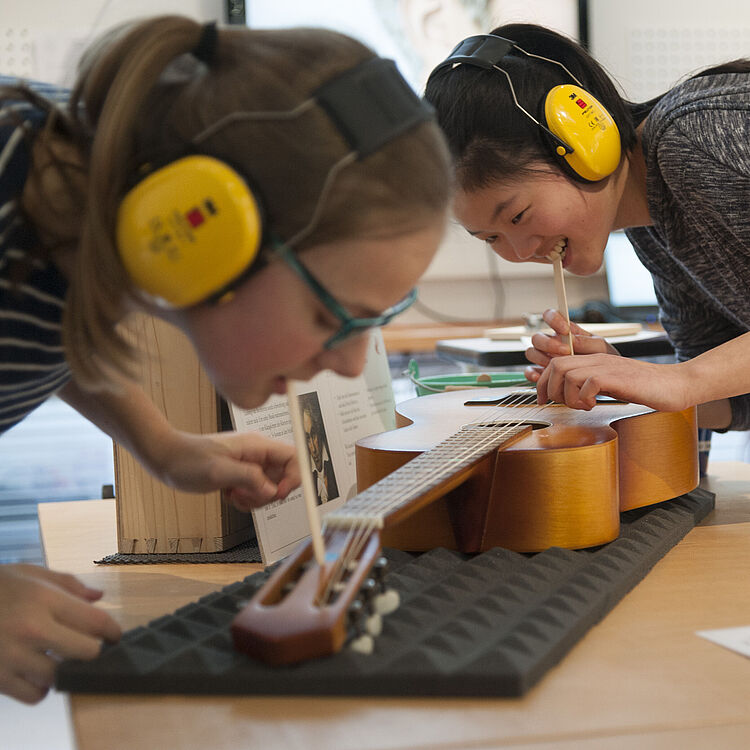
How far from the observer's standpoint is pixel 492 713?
51cm

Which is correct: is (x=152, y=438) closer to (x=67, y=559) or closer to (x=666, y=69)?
(x=67, y=559)

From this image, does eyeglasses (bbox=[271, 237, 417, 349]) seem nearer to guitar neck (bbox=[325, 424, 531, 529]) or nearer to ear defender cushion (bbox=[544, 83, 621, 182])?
guitar neck (bbox=[325, 424, 531, 529])

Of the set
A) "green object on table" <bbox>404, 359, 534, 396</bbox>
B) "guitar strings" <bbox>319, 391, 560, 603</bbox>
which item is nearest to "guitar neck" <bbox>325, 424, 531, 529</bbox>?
"guitar strings" <bbox>319, 391, 560, 603</bbox>

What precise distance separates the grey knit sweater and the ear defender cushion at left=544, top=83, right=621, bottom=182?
0.20 feet

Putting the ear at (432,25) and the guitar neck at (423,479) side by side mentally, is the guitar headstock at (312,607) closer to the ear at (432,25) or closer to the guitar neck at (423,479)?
the guitar neck at (423,479)

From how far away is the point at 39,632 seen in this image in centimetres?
56

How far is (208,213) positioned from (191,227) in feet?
0.05

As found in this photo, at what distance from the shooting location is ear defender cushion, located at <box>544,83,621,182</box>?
42.9 inches

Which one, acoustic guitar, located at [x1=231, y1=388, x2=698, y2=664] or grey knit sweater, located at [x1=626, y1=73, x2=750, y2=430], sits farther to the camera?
grey knit sweater, located at [x1=626, y1=73, x2=750, y2=430]

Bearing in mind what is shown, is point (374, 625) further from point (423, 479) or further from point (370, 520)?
point (423, 479)

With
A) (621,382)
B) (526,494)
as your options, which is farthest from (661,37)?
(526,494)

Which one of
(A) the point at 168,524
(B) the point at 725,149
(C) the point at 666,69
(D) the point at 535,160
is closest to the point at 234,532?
(A) the point at 168,524

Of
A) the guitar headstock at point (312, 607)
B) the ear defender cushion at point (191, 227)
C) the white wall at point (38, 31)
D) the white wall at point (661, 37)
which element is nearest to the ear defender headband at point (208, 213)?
the ear defender cushion at point (191, 227)

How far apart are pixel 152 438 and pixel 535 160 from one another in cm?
62
